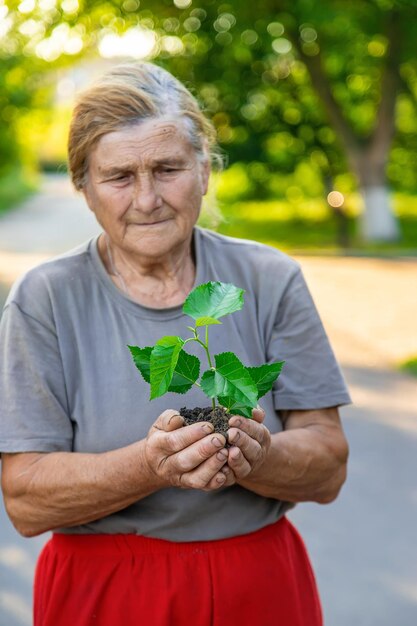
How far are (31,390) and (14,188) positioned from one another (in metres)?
37.6

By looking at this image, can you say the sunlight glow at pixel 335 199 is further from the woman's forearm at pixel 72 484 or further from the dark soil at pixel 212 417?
the dark soil at pixel 212 417

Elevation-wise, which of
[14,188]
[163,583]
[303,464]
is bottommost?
[14,188]

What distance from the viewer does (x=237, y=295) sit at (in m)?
2.09

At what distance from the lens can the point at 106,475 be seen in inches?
88.9

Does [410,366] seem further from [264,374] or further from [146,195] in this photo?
[264,374]

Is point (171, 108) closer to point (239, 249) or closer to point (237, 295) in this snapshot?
point (239, 249)

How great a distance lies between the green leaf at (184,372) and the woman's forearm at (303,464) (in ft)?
1.00

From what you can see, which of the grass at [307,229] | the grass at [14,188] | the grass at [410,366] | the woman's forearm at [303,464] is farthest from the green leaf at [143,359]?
the grass at [14,188]

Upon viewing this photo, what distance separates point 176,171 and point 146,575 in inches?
33.5

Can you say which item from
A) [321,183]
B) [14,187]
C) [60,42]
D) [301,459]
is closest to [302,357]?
[301,459]

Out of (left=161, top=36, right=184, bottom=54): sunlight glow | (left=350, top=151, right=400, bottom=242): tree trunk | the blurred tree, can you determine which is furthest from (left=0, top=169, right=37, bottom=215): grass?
(left=350, top=151, right=400, bottom=242): tree trunk

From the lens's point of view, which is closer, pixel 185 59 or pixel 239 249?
pixel 239 249

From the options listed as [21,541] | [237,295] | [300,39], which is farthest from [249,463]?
[300,39]

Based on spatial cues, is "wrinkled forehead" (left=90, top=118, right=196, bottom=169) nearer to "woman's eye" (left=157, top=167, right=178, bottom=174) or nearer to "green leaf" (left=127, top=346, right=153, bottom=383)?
"woman's eye" (left=157, top=167, right=178, bottom=174)
